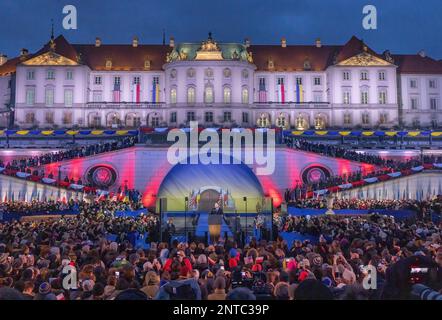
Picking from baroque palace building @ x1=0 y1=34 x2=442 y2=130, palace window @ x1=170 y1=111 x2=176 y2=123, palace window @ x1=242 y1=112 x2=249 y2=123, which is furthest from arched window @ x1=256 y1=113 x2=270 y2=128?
palace window @ x1=170 y1=111 x2=176 y2=123

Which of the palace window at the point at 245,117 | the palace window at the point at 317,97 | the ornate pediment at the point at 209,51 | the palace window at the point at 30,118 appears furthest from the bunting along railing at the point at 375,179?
the palace window at the point at 30,118

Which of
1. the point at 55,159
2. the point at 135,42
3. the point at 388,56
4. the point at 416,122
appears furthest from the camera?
the point at 135,42

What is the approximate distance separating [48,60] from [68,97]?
22.0 feet

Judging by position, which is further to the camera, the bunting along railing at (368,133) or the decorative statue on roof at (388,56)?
the decorative statue on roof at (388,56)

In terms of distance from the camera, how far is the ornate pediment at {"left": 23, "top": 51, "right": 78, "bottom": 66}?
76750 millimetres

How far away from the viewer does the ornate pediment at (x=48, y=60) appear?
76750mm

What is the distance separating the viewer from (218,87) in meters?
74.9

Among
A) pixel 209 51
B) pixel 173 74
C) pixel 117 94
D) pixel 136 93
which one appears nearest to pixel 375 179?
pixel 209 51

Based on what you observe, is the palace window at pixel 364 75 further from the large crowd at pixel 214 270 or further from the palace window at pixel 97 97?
the large crowd at pixel 214 270

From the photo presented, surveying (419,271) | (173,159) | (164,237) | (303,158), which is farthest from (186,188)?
(419,271)

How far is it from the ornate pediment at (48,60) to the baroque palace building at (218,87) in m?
0.16

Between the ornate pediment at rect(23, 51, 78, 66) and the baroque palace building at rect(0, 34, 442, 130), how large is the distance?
16cm

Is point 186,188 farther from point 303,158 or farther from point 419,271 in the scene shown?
point 419,271

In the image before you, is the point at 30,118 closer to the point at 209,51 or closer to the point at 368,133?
the point at 209,51
